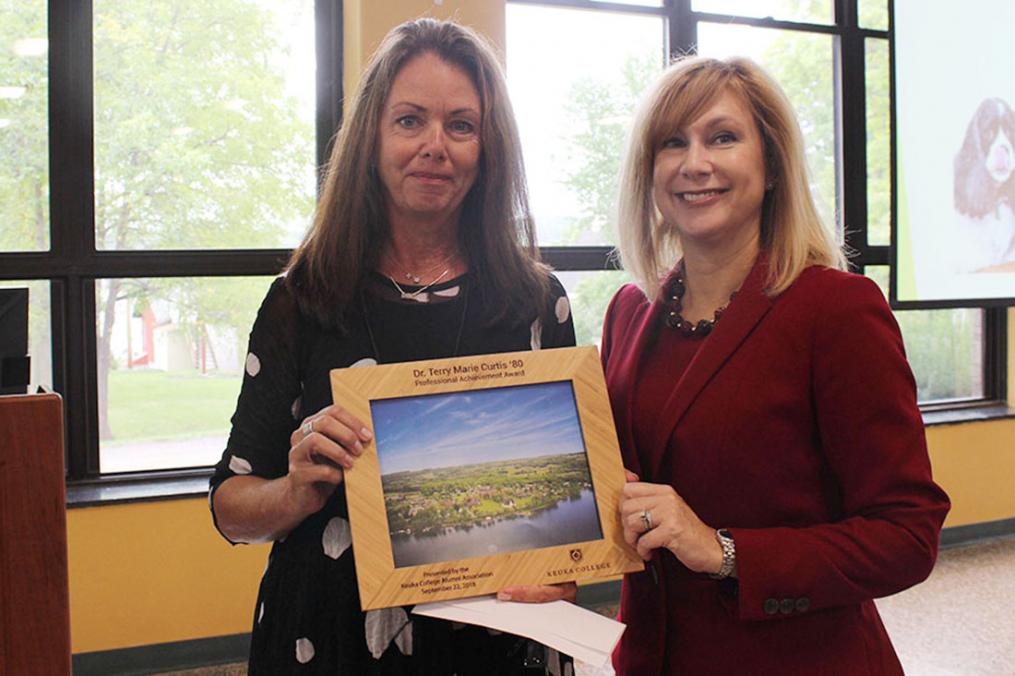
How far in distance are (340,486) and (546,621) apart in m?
0.37

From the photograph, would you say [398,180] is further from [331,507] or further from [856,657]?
[856,657]

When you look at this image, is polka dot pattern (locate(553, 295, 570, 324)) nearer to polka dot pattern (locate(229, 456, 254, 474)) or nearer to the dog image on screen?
polka dot pattern (locate(229, 456, 254, 474))

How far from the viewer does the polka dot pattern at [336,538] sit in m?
1.28

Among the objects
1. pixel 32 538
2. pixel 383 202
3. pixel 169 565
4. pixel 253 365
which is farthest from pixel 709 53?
pixel 32 538

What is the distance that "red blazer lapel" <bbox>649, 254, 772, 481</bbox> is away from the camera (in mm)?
1299

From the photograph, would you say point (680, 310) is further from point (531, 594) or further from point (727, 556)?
point (531, 594)

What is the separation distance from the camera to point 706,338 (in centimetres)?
135

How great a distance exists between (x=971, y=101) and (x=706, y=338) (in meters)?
4.21

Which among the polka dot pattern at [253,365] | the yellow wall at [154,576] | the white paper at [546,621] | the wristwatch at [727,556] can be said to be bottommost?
the yellow wall at [154,576]

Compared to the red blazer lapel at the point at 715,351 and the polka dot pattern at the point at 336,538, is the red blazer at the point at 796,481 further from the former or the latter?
the polka dot pattern at the point at 336,538

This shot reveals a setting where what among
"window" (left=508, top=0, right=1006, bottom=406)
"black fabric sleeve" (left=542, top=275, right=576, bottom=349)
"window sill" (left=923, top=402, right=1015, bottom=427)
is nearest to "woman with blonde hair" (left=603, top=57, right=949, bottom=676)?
"black fabric sleeve" (left=542, top=275, right=576, bottom=349)

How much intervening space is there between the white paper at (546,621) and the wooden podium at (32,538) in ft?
1.39

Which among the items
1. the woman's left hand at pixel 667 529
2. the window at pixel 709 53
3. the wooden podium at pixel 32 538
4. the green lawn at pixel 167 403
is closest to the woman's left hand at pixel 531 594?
the woman's left hand at pixel 667 529

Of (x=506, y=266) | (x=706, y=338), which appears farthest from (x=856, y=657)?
(x=506, y=266)
